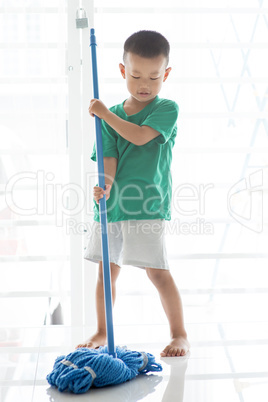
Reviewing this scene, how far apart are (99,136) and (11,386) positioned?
62cm

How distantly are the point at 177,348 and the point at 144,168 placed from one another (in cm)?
47

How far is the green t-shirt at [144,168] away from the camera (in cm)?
135

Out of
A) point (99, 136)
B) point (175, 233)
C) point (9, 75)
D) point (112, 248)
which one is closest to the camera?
point (99, 136)

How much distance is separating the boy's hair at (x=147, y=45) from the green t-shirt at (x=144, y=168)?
0.45ft

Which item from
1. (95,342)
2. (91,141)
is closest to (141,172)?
(91,141)

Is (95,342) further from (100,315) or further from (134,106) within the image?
(134,106)

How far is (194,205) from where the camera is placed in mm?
1760

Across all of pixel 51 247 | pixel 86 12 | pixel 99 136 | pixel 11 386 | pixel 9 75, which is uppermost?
pixel 86 12

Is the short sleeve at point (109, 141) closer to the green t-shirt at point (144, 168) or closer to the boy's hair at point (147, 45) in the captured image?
the green t-shirt at point (144, 168)

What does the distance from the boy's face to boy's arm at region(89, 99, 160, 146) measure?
10cm

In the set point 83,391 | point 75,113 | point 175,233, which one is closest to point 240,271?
point 175,233

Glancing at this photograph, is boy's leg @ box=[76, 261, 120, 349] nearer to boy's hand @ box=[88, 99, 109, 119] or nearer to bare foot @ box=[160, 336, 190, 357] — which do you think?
bare foot @ box=[160, 336, 190, 357]

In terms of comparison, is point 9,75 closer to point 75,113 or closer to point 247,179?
point 75,113

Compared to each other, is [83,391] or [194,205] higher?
[194,205]
